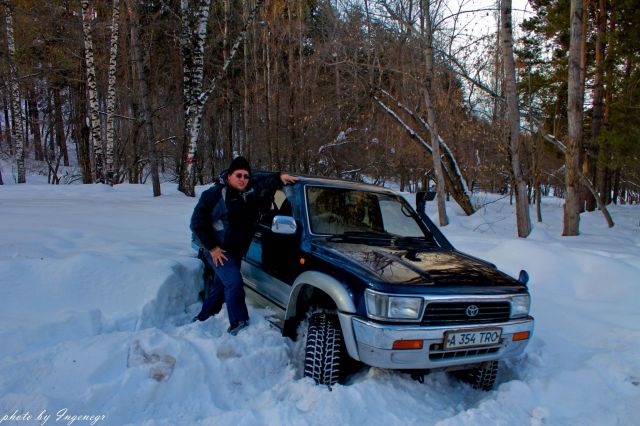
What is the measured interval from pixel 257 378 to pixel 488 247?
4642 millimetres

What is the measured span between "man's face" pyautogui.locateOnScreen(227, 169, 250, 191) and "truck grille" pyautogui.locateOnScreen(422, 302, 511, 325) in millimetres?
1994

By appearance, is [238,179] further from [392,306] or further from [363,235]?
[392,306]

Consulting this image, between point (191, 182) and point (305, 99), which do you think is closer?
point (191, 182)

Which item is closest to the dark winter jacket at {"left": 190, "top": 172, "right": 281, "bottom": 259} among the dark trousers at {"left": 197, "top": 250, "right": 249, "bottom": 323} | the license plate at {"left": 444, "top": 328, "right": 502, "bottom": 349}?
the dark trousers at {"left": 197, "top": 250, "right": 249, "bottom": 323}

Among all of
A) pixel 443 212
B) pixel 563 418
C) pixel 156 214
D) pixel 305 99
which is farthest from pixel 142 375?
pixel 305 99

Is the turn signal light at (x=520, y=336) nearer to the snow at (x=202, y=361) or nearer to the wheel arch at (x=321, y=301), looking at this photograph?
the snow at (x=202, y=361)

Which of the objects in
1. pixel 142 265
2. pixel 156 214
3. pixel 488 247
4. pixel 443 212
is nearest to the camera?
Answer: pixel 142 265

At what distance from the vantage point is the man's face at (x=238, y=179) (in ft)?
12.4

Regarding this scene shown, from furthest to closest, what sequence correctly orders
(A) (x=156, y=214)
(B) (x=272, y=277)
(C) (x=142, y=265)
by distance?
(A) (x=156, y=214), (C) (x=142, y=265), (B) (x=272, y=277)

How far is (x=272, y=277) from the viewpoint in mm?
3756

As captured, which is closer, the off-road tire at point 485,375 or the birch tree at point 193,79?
the off-road tire at point 485,375

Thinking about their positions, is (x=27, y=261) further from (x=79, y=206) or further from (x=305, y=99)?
(x=305, y=99)

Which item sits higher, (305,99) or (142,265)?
(305,99)

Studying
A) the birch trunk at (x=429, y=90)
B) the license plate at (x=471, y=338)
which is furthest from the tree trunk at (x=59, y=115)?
the license plate at (x=471, y=338)
